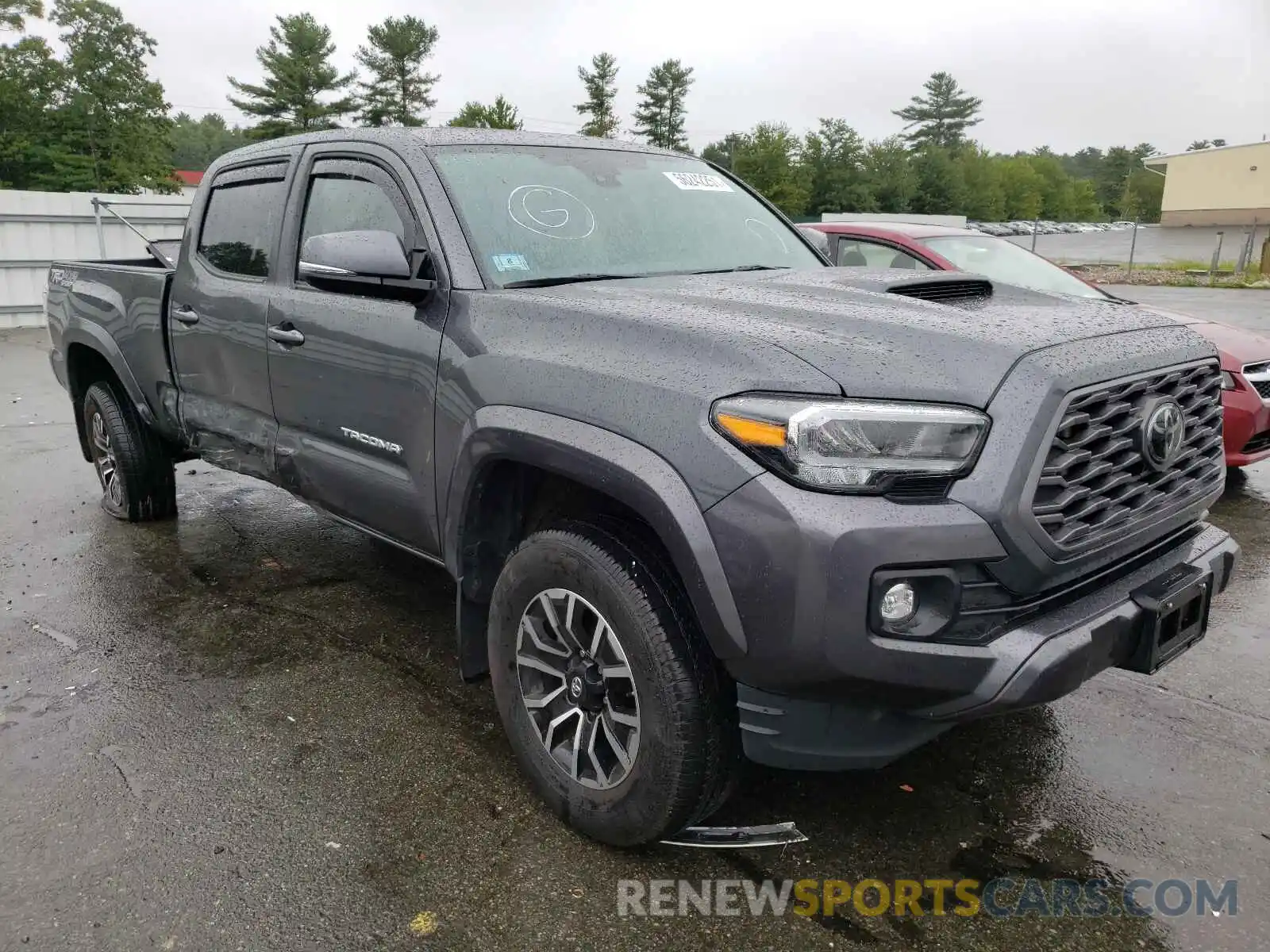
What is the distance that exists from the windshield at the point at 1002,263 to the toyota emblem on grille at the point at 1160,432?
4.25 meters

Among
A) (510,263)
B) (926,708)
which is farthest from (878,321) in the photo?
(510,263)

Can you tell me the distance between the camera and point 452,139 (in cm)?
339

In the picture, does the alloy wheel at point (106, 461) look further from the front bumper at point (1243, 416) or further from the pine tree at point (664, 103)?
the pine tree at point (664, 103)

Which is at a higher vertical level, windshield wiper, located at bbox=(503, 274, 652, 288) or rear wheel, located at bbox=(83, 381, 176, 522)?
windshield wiper, located at bbox=(503, 274, 652, 288)

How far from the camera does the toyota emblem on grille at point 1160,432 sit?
2379 millimetres

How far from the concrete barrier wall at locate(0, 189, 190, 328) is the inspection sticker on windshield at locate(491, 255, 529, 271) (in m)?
13.5

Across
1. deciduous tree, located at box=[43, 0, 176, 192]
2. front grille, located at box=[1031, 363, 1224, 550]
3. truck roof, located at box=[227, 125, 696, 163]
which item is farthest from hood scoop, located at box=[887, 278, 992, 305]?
deciduous tree, located at box=[43, 0, 176, 192]

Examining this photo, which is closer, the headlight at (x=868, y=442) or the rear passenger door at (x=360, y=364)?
the headlight at (x=868, y=442)

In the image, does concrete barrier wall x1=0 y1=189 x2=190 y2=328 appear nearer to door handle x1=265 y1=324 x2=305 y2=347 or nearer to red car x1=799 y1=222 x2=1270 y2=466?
red car x1=799 y1=222 x2=1270 y2=466

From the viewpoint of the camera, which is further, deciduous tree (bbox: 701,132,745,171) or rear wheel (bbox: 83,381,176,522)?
deciduous tree (bbox: 701,132,745,171)

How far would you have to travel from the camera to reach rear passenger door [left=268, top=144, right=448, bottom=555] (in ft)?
10.0

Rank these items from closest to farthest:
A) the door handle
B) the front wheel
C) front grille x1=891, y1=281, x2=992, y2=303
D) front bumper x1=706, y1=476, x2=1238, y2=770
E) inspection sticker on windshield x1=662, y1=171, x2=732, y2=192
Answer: front bumper x1=706, y1=476, x2=1238, y2=770 → the front wheel → front grille x1=891, y1=281, x2=992, y2=303 → the door handle → inspection sticker on windshield x1=662, y1=171, x2=732, y2=192

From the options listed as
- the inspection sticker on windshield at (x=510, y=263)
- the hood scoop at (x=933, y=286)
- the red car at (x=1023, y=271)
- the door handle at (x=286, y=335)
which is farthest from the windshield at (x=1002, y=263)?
the door handle at (x=286, y=335)

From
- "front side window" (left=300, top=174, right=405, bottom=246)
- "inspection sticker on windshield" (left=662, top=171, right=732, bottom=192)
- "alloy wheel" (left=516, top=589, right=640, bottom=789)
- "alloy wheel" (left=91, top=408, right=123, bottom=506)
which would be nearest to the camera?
"alloy wheel" (left=516, top=589, right=640, bottom=789)
